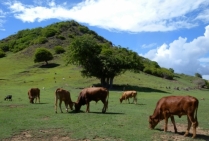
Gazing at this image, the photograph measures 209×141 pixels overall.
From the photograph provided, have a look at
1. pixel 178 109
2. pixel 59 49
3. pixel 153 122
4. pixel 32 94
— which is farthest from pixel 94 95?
pixel 59 49

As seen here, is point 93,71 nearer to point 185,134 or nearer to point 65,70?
point 65,70

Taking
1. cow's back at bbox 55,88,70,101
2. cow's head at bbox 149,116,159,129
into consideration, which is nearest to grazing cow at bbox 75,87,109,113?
cow's back at bbox 55,88,70,101

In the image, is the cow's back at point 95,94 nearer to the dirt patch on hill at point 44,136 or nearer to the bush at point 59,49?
the dirt patch on hill at point 44,136

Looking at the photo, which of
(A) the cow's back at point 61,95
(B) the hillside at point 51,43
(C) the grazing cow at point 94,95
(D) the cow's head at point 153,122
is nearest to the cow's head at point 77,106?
(C) the grazing cow at point 94,95

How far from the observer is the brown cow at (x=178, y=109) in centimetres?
1378

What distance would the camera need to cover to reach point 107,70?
53.2 meters

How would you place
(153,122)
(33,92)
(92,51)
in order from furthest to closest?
1. (92,51)
2. (33,92)
3. (153,122)

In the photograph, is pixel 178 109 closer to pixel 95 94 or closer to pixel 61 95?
pixel 95 94

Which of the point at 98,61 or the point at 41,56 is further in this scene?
the point at 41,56

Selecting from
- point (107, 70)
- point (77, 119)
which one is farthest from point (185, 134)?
point (107, 70)

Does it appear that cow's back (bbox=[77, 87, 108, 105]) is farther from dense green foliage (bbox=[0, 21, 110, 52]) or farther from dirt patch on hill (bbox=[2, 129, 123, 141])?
dense green foliage (bbox=[0, 21, 110, 52])

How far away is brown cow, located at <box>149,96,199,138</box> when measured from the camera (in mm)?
13779

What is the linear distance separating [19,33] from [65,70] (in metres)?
77.4

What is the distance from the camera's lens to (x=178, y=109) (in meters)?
14.3
